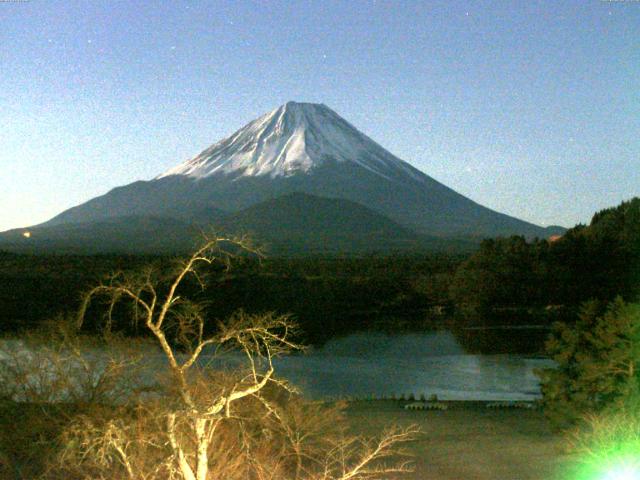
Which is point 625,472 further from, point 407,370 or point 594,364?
Result: point 407,370

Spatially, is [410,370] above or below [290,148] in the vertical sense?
below

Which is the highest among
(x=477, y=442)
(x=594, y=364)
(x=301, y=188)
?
(x=301, y=188)

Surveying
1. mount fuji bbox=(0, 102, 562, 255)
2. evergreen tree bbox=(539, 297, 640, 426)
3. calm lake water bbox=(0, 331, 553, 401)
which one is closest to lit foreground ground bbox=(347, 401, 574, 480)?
evergreen tree bbox=(539, 297, 640, 426)

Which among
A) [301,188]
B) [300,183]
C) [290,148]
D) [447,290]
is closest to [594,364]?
[447,290]

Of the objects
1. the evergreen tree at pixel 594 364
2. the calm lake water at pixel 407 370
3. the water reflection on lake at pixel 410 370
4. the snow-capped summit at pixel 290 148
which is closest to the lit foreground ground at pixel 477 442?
the evergreen tree at pixel 594 364

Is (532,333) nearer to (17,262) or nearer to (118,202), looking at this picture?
(17,262)

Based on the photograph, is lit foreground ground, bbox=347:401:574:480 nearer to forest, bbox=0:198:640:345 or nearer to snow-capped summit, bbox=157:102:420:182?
forest, bbox=0:198:640:345
